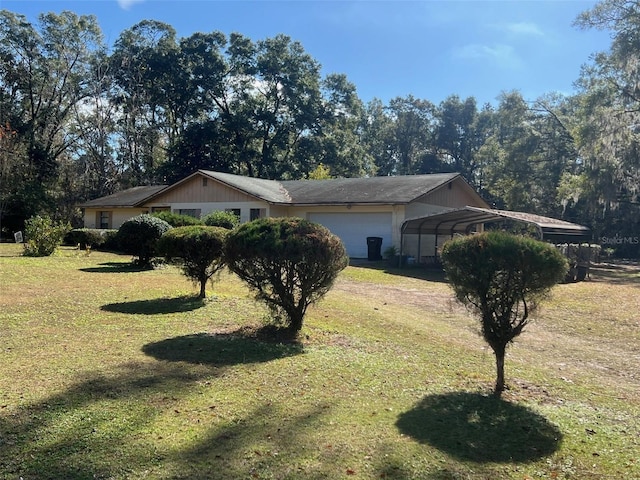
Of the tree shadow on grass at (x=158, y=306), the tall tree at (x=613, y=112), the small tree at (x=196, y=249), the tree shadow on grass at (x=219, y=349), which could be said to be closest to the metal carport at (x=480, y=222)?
the tall tree at (x=613, y=112)

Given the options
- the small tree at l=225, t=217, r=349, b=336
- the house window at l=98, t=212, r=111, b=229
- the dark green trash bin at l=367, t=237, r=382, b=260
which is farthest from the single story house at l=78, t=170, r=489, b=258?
the small tree at l=225, t=217, r=349, b=336

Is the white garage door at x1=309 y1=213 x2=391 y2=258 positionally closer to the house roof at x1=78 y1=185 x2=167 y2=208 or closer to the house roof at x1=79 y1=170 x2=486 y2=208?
the house roof at x1=79 y1=170 x2=486 y2=208

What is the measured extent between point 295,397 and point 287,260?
2.38m

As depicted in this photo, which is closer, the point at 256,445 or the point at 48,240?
the point at 256,445

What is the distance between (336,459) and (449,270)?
2.56 metres

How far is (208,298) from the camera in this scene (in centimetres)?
1018

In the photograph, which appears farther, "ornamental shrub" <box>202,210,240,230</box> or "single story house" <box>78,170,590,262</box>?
"single story house" <box>78,170,590,262</box>

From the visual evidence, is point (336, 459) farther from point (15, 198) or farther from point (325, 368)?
point (15, 198)

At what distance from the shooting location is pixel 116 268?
15.2 metres

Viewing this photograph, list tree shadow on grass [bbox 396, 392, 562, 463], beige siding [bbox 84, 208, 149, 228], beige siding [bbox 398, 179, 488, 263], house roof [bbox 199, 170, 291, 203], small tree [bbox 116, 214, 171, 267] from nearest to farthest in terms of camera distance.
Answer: tree shadow on grass [bbox 396, 392, 562, 463]
small tree [bbox 116, 214, 171, 267]
beige siding [bbox 398, 179, 488, 263]
house roof [bbox 199, 170, 291, 203]
beige siding [bbox 84, 208, 149, 228]

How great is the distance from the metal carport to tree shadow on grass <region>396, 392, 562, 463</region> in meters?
13.8

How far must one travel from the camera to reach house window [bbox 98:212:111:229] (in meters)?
33.7

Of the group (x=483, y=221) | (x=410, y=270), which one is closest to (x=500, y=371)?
(x=410, y=270)

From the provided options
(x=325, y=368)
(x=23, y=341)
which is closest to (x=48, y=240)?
(x=23, y=341)
